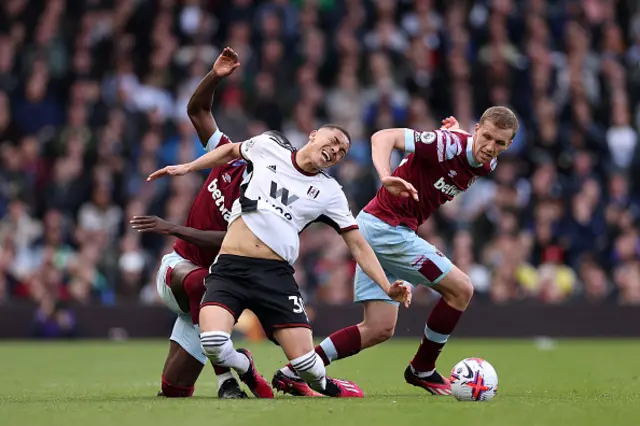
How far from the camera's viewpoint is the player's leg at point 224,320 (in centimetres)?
848

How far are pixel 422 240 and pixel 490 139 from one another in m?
1.02

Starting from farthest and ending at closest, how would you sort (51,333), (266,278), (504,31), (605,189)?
(504,31) < (605,189) < (51,333) < (266,278)

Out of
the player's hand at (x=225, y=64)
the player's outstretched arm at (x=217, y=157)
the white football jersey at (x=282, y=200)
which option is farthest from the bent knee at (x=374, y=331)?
the player's hand at (x=225, y=64)

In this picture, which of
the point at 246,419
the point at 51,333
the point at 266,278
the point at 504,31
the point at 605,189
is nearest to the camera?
the point at 246,419

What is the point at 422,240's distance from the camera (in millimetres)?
9828

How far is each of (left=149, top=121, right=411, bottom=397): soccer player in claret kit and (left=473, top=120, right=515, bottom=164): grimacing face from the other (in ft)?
3.98

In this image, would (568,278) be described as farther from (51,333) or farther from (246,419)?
(246,419)

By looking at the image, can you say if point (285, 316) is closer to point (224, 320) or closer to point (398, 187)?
point (224, 320)

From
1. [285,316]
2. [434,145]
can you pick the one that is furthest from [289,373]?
[434,145]

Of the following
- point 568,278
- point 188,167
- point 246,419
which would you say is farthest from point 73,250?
point 246,419

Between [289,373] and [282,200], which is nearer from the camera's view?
[282,200]

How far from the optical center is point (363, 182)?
60.5 ft

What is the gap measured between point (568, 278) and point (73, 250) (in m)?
7.72

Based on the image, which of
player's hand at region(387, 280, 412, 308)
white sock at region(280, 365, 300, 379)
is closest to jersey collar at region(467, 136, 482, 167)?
player's hand at region(387, 280, 412, 308)
